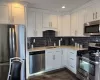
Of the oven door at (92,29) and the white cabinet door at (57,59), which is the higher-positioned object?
the oven door at (92,29)

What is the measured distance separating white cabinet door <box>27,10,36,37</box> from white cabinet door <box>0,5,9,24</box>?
3.21ft

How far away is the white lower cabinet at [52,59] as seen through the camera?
3961 mm

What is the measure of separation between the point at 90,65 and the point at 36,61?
6.02 ft

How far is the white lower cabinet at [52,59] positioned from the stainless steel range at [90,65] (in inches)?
42.9

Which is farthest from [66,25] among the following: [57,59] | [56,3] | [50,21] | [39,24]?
[57,59]

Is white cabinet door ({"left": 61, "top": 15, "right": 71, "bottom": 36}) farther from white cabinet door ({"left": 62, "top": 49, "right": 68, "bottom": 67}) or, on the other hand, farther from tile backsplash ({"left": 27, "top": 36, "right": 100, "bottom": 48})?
white cabinet door ({"left": 62, "top": 49, "right": 68, "bottom": 67})

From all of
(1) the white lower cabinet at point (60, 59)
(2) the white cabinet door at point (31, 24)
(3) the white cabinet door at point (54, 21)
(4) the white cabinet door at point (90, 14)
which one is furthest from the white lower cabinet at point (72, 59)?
(2) the white cabinet door at point (31, 24)

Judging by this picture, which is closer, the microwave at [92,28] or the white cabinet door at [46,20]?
the microwave at [92,28]

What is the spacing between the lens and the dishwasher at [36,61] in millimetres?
3553

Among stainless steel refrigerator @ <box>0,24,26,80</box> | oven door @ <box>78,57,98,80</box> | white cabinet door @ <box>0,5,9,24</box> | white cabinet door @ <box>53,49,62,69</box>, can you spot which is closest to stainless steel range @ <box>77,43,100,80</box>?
oven door @ <box>78,57,98,80</box>

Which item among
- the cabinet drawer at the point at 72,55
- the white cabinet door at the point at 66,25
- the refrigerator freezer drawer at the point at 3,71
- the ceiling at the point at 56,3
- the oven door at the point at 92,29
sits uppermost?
the ceiling at the point at 56,3

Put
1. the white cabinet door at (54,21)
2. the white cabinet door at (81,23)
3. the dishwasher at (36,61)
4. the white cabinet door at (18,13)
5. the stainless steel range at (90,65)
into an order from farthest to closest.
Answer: the white cabinet door at (54,21), the white cabinet door at (81,23), the dishwasher at (36,61), the white cabinet door at (18,13), the stainless steel range at (90,65)

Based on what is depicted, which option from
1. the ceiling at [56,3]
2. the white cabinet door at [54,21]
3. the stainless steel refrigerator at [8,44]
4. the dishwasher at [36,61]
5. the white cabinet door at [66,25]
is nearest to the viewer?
the stainless steel refrigerator at [8,44]

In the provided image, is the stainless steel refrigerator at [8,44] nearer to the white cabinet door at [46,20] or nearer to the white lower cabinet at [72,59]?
the white cabinet door at [46,20]
